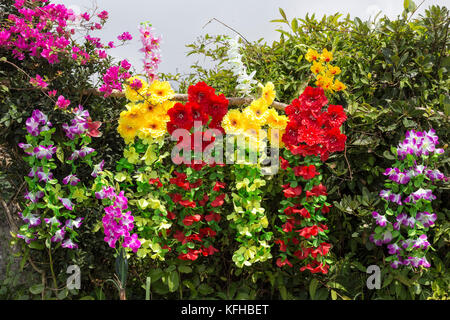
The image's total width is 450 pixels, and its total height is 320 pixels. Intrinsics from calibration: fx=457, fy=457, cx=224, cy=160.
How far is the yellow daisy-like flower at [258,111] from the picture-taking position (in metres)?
2.89

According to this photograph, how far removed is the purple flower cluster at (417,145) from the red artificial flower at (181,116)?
4.28 feet

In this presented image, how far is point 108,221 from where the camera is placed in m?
2.71

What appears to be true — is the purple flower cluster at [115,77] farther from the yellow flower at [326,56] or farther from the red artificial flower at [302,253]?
the red artificial flower at [302,253]

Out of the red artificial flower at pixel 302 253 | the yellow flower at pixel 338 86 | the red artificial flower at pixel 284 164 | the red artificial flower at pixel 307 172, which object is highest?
the yellow flower at pixel 338 86

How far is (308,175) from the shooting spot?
2793 mm

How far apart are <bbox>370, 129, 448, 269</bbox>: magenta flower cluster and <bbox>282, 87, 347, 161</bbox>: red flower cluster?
39 cm

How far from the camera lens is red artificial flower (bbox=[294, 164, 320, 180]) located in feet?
9.15

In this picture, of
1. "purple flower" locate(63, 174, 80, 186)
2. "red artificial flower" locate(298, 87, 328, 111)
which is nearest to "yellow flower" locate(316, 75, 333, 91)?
"red artificial flower" locate(298, 87, 328, 111)

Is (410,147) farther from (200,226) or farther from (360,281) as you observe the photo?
(200,226)

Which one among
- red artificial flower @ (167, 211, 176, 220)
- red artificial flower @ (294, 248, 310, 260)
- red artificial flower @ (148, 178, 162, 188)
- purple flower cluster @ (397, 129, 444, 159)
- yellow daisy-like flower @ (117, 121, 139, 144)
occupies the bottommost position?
red artificial flower @ (294, 248, 310, 260)

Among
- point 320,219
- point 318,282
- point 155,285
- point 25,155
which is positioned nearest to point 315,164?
point 320,219

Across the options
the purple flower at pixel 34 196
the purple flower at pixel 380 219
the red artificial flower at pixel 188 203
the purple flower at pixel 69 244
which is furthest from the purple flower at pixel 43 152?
the purple flower at pixel 380 219

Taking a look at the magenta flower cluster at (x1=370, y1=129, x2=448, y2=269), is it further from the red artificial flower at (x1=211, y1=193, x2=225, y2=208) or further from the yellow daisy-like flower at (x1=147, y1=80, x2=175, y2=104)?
the yellow daisy-like flower at (x1=147, y1=80, x2=175, y2=104)

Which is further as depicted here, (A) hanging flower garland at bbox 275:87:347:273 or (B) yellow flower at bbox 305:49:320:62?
(B) yellow flower at bbox 305:49:320:62
